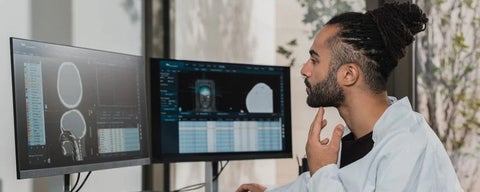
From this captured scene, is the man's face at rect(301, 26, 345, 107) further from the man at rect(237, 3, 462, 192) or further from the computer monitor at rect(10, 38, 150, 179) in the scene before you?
the computer monitor at rect(10, 38, 150, 179)

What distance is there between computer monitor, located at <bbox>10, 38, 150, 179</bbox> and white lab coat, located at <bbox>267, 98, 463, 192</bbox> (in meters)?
0.67

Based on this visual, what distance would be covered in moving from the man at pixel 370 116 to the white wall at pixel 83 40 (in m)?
0.75

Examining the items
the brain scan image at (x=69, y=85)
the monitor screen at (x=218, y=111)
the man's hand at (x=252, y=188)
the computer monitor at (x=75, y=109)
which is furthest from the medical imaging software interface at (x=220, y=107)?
the brain scan image at (x=69, y=85)

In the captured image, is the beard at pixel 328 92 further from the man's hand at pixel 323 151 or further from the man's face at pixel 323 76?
the man's hand at pixel 323 151

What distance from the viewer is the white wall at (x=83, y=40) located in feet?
7.30

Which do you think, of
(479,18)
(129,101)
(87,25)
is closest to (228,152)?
(129,101)

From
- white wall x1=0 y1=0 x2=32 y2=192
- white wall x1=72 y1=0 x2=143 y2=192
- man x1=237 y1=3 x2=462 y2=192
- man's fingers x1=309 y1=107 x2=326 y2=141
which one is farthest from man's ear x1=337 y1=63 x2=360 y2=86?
white wall x1=72 y1=0 x2=143 y2=192

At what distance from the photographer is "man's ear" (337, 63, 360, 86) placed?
5.62ft

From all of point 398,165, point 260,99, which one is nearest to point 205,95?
point 260,99

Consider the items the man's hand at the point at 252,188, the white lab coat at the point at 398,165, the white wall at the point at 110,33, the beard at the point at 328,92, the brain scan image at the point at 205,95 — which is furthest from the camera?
the white wall at the point at 110,33

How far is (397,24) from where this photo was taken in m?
1.69

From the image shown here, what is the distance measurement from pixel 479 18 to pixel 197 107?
1.06 metres

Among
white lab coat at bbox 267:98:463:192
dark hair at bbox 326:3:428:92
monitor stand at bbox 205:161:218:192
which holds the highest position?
dark hair at bbox 326:3:428:92

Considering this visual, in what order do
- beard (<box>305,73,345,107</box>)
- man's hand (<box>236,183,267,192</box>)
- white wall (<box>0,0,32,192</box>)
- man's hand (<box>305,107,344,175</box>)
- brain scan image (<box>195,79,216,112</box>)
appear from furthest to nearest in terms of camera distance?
brain scan image (<box>195,79,216,112</box>) → white wall (<box>0,0,32,192</box>) → man's hand (<box>236,183,267,192</box>) → beard (<box>305,73,345,107</box>) → man's hand (<box>305,107,344,175</box>)
